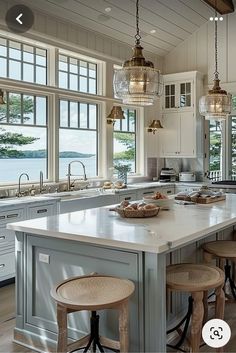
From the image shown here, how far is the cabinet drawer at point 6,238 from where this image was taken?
4195mm

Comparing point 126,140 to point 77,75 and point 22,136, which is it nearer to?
point 77,75

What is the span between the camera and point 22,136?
5.26 meters

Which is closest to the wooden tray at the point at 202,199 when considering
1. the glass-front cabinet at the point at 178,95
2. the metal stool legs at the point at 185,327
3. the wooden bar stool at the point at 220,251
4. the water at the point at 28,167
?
the wooden bar stool at the point at 220,251

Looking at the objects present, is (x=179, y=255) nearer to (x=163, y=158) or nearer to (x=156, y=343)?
(x=156, y=343)

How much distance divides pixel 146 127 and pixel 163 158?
0.82m

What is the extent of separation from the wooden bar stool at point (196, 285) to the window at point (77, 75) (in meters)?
3.80

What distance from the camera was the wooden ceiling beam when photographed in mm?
6049

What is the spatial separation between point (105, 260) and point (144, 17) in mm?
4783

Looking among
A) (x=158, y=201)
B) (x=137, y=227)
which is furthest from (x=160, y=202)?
(x=137, y=227)

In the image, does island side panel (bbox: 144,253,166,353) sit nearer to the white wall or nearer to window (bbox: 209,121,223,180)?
window (bbox: 209,121,223,180)

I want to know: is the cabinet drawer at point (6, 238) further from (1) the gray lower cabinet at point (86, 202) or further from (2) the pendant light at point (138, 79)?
(2) the pendant light at point (138, 79)

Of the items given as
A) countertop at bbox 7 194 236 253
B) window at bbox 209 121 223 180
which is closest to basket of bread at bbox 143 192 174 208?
countertop at bbox 7 194 236 253

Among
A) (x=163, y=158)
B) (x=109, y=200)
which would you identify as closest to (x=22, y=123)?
(x=109, y=200)

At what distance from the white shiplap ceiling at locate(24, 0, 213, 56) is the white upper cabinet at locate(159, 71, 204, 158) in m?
0.74
